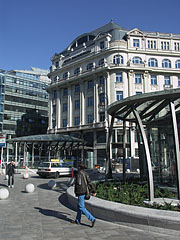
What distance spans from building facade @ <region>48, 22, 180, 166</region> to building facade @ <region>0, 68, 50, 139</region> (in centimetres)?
1799

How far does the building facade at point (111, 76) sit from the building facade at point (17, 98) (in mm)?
17995

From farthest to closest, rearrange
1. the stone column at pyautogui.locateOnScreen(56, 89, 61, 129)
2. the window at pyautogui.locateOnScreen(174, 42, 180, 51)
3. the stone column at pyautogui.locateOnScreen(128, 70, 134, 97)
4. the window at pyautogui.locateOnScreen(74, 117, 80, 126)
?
the stone column at pyautogui.locateOnScreen(56, 89, 61, 129), the window at pyautogui.locateOnScreen(74, 117, 80, 126), the window at pyautogui.locateOnScreen(174, 42, 180, 51), the stone column at pyautogui.locateOnScreen(128, 70, 134, 97)

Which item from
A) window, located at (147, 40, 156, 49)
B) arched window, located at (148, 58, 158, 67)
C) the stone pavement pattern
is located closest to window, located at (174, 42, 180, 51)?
window, located at (147, 40, 156, 49)

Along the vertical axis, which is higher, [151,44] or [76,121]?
[151,44]

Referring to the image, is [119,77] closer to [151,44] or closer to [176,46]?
[151,44]

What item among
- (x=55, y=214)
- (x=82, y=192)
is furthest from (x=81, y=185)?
(x=55, y=214)

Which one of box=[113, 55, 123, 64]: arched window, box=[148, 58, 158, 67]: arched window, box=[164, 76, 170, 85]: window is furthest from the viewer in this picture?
box=[164, 76, 170, 85]: window

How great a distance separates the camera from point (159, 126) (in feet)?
46.0

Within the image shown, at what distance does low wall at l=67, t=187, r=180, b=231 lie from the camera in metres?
5.79

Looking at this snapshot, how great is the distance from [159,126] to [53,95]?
134 feet

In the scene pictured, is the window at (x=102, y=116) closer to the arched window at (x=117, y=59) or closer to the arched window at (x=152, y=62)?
the arched window at (x=117, y=59)

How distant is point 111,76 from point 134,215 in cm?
3828

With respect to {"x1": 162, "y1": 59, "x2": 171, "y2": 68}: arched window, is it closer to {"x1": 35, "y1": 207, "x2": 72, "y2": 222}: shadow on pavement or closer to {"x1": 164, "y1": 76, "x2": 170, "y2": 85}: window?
{"x1": 164, "y1": 76, "x2": 170, "y2": 85}: window

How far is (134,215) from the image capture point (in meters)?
6.26
